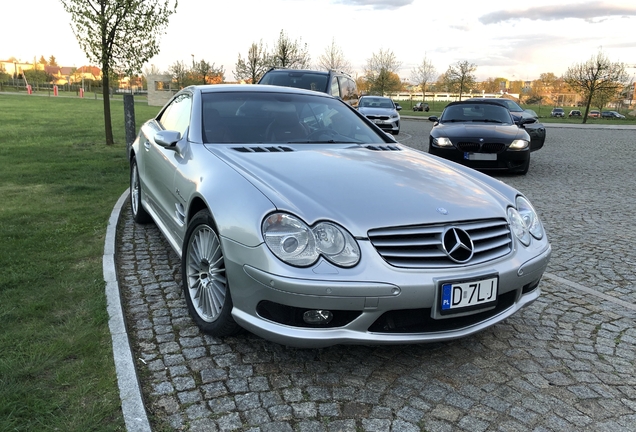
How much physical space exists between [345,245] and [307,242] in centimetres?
19

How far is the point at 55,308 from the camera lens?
3.50m

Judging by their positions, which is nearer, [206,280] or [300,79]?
[206,280]

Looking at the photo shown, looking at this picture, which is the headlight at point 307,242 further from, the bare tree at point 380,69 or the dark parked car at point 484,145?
the bare tree at point 380,69

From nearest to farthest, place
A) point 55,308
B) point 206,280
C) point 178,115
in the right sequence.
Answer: point 206,280 → point 55,308 → point 178,115

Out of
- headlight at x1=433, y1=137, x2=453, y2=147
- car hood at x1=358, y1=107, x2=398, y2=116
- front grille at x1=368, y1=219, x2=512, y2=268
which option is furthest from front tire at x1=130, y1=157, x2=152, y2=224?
car hood at x1=358, y1=107, x2=398, y2=116

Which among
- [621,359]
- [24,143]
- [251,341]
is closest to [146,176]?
[251,341]

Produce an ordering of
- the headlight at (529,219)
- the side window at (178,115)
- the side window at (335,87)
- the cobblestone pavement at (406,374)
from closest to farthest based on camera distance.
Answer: the cobblestone pavement at (406,374)
the headlight at (529,219)
the side window at (178,115)
the side window at (335,87)

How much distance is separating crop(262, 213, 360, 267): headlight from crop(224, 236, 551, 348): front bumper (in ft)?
0.15

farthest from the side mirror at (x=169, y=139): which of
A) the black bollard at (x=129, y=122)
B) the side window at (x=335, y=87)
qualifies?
the side window at (x=335, y=87)

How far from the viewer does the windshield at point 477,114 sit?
1066 centimetres

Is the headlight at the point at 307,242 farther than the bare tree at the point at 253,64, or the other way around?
the bare tree at the point at 253,64

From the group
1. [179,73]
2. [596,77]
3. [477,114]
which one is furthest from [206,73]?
[477,114]

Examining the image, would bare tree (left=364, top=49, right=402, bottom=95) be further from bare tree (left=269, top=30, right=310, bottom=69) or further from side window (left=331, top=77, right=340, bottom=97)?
side window (left=331, top=77, right=340, bottom=97)

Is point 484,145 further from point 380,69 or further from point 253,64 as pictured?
point 380,69
